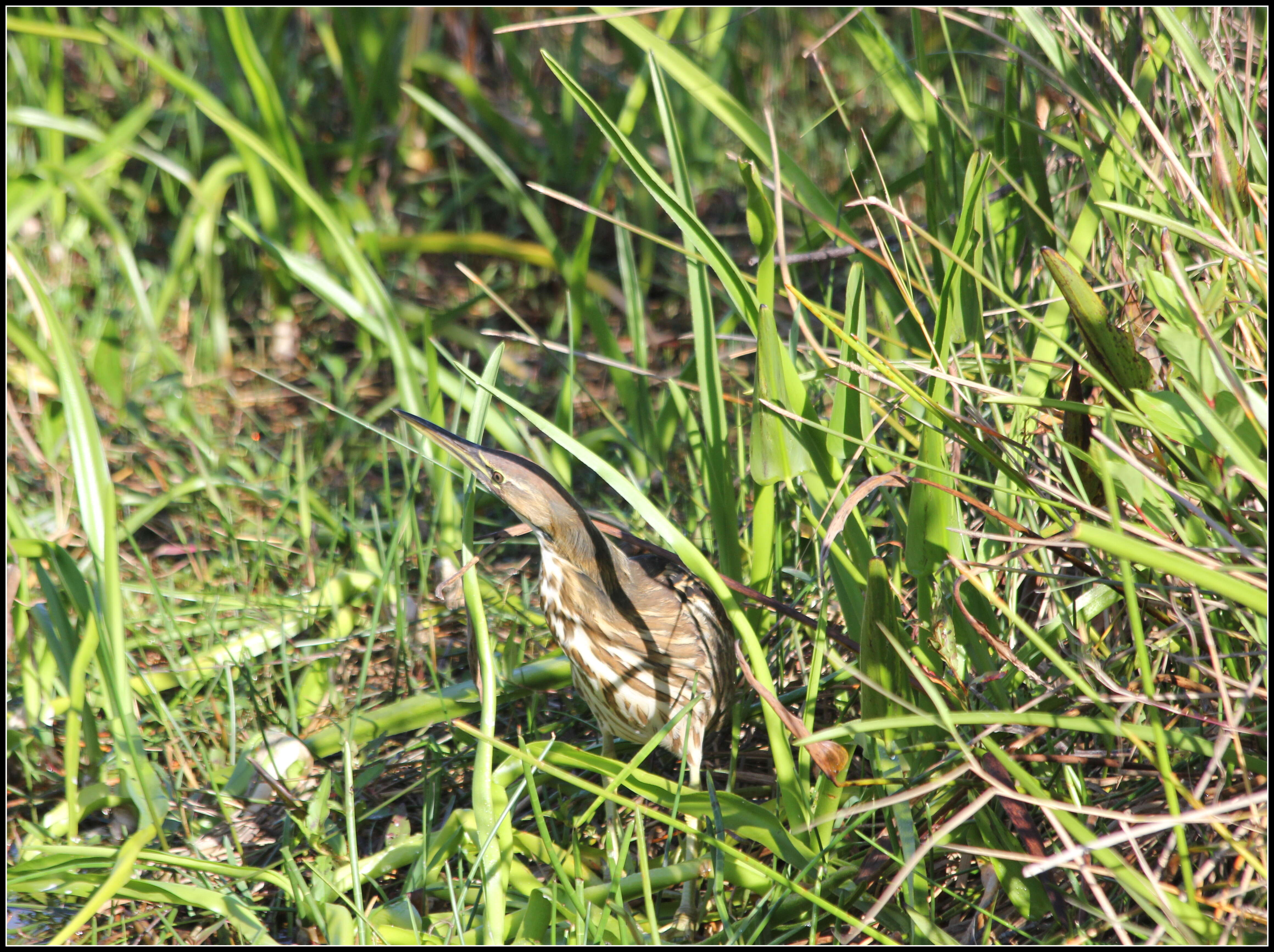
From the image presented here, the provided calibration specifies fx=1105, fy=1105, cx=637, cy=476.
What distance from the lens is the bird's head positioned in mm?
1571

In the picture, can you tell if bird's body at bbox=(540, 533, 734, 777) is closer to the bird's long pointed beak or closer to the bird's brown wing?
the bird's brown wing

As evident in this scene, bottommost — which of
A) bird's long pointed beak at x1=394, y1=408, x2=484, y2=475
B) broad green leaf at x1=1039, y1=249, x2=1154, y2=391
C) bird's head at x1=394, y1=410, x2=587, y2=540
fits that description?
bird's head at x1=394, y1=410, x2=587, y2=540

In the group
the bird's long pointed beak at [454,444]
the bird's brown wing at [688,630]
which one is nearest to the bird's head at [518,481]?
the bird's long pointed beak at [454,444]

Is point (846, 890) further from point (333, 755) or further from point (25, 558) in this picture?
point (25, 558)

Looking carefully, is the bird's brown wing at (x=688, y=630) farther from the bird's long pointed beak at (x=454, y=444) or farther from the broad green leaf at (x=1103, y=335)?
the broad green leaf at (x=1103, y=335)

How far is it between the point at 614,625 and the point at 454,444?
369 millimetres

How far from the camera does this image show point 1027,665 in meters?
1.44

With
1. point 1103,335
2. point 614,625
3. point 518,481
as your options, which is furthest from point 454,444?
point 1103,335

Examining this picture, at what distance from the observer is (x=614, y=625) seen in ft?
5.52

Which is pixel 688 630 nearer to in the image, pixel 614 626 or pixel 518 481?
pixel 614 626

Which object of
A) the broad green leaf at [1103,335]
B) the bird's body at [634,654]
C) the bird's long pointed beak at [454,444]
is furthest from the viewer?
the bird's body at [634,654]

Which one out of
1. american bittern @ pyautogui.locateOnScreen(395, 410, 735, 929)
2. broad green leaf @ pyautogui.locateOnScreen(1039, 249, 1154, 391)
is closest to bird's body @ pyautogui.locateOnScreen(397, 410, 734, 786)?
american bittern @ pyautogui.locateOnScreen(395, 410, 735, 929)

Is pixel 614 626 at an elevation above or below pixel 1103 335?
below

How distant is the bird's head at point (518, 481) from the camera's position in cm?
157
